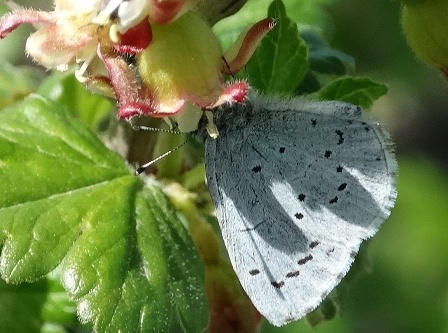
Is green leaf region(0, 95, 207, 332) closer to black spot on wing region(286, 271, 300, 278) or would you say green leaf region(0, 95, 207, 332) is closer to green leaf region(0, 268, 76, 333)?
black spot on wing region(286, 271, 300, 278)

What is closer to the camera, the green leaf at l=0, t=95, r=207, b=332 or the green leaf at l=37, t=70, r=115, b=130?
the green leaf at l=0, t=95, r=207, b=332

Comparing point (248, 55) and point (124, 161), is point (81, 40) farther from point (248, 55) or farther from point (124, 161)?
point (124, 161)

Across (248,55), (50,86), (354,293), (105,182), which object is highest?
(248,55)

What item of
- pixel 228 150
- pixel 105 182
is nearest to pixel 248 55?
pixel 228 150

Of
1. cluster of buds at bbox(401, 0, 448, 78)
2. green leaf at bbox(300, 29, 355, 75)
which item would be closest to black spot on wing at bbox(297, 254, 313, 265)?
cluster of buds at bbox(401, 0, 448, 78)

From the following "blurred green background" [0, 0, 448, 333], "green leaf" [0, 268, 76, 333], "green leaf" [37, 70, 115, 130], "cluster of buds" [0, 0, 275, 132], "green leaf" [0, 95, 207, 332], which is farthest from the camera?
"blurred green background" [0, 0, 448, 333]

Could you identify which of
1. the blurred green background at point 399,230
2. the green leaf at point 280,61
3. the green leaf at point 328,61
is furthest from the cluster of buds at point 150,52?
the blurred green background at point 399,230

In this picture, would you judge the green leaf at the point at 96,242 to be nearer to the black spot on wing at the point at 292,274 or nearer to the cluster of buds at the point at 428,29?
the black spot on wing at the point at 292,274

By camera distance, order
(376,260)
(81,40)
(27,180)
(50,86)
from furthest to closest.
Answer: (376,260)
(50,86)
(27,180)
(81,40)
